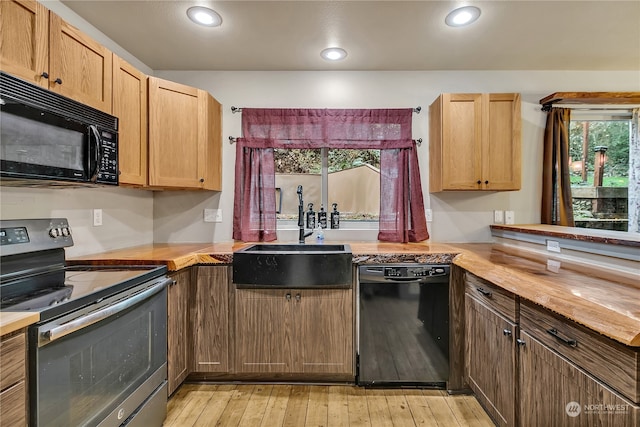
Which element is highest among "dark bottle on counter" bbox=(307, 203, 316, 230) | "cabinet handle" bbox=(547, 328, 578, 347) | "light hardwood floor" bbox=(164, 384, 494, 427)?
"dark bottle on counter" bbox=(307, 203, 316, 230)

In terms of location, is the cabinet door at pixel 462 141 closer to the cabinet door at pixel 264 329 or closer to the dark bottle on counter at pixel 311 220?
the dark bottle on counter at pixel 311 220

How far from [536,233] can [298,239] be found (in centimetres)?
183

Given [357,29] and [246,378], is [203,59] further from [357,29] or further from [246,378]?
[246,378]

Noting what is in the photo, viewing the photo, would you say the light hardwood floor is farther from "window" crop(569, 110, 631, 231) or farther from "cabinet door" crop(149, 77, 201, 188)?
"window" crop(569, 110, 631, 231)

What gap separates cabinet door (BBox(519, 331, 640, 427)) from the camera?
3.04 feet

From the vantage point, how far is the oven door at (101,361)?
3.40 feet

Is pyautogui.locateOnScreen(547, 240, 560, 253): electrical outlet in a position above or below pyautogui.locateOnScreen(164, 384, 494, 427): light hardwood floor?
above

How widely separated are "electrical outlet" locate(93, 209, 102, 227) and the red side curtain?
3.56 m

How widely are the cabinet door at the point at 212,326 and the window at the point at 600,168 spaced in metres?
3.10

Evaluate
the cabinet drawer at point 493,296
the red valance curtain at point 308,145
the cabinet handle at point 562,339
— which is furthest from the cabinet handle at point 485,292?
the red valance curtain at point 308,145

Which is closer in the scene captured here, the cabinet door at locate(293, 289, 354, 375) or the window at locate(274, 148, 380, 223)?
the cabinet door at locate(293, 289, 354, 375)

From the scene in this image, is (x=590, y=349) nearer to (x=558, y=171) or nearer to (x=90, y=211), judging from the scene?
(x=558, y=171)

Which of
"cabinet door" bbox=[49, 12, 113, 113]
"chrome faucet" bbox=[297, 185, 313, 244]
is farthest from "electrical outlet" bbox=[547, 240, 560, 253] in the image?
"cabinet door" bbox=[49, 12, 113, 113]

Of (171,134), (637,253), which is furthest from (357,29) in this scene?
(637,253)
